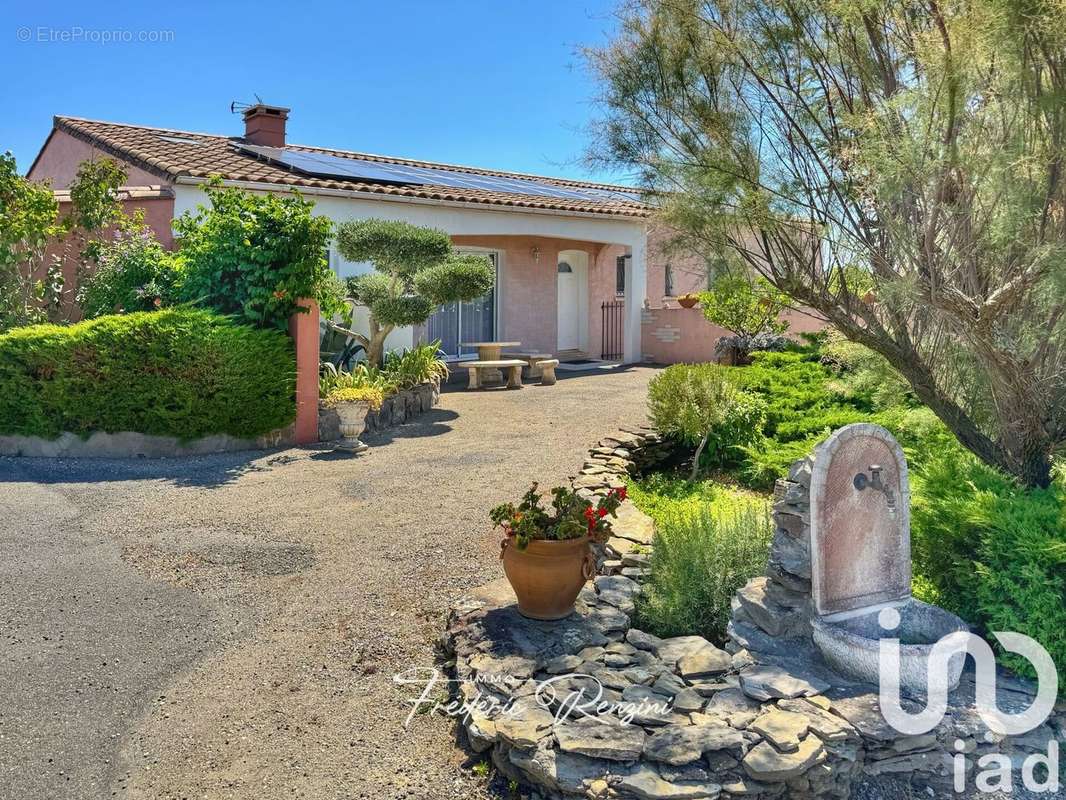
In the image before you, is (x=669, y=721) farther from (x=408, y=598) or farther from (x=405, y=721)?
(x=408, y=598)

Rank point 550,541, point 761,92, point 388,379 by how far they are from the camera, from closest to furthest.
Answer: point 550,541 → point 761,92 → point 388,379

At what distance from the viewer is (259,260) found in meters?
9.06

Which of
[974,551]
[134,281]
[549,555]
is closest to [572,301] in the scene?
[134,281]

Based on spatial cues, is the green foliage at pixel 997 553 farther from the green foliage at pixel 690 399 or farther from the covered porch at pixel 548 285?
the covered porch at pixel 548 285

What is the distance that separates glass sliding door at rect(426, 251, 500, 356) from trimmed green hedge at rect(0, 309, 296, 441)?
7.01 m

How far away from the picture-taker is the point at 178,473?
7.82 meters

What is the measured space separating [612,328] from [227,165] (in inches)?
370

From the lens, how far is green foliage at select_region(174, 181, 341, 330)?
910cm

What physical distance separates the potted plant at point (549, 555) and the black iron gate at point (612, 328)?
14.1 metres

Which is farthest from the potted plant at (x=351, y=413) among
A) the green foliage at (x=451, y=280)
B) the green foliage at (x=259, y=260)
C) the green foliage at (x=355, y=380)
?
the green foliage at (x=451, y=280)

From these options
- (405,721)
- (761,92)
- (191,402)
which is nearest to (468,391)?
(191,402)

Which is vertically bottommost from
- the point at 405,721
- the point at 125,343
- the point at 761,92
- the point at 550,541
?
the point at 405,721

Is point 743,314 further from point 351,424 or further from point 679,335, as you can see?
point 351,424

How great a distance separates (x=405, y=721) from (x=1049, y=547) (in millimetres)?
3048
